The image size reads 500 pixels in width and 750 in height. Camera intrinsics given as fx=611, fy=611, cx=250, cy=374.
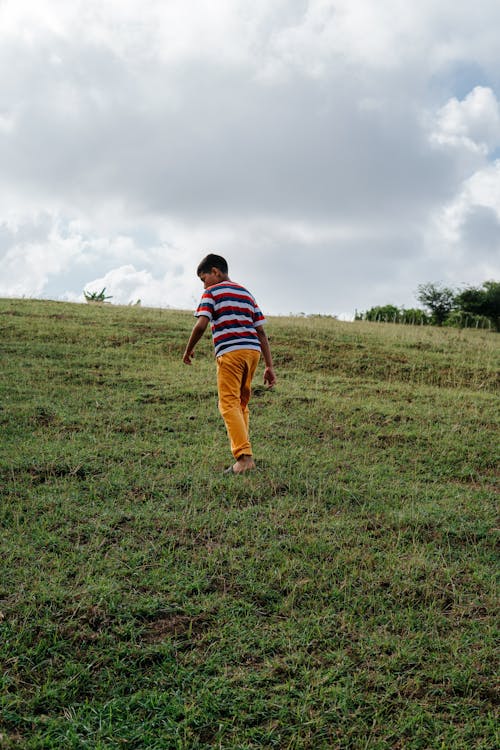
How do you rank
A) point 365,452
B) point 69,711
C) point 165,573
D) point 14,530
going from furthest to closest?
point 365,452 → point 14,530 → point 165,573 → point 69,711

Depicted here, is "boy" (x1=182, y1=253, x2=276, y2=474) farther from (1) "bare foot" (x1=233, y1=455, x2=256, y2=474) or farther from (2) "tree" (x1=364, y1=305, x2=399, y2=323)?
(2) "tree" (x1=364, y1=305, x2=399, y2=323)

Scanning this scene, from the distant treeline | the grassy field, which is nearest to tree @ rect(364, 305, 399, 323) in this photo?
the distant treeline

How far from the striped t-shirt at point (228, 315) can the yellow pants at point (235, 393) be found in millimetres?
90

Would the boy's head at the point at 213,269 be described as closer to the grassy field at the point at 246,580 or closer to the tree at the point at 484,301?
the grassy field at the point at 246,580

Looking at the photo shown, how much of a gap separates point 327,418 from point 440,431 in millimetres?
1556

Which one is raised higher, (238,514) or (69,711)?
(238,514)

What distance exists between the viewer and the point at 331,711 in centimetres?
292

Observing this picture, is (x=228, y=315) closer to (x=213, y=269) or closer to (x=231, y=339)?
(x=231, y=339)

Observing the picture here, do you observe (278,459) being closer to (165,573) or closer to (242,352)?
(242,352)

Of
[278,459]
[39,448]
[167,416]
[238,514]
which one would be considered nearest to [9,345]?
[167,416]

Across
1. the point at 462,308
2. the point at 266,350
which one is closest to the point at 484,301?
the point at 462,308

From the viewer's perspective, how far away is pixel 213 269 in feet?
20.3

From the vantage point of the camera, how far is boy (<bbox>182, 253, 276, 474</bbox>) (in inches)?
237

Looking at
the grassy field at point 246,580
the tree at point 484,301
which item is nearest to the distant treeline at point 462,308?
the tree at point 484,301
